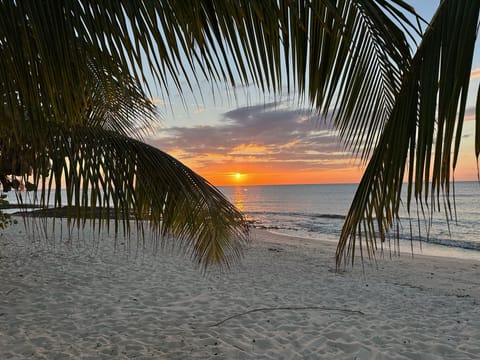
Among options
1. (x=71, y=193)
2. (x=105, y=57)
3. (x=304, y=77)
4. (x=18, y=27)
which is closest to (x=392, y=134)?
(x=304, y=77)

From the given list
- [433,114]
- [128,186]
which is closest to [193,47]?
[433,114]

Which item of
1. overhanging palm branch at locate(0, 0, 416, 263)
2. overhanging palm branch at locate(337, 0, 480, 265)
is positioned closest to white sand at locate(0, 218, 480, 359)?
overhanging palm branch at locate(0, 0, 416, 263)

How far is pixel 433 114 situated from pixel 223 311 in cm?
511

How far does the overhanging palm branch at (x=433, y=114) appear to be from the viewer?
835 mm

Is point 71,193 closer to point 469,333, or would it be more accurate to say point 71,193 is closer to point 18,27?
point 18,27

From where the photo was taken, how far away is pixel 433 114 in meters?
0.91

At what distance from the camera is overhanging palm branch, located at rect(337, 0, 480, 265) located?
0.84 metres

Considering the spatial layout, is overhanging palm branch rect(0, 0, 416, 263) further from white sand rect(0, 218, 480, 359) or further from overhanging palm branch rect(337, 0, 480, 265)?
white sand rect(0, 218, 480, 359)

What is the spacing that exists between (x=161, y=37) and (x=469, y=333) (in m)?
5.68

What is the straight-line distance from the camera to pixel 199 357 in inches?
159

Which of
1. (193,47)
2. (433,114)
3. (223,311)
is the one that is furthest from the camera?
(223,311)

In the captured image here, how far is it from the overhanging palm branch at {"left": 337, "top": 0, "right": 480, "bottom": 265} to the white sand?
3612mm

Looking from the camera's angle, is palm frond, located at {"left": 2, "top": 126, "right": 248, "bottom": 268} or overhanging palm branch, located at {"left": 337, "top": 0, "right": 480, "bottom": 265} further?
palm frond, located at {"left": 2, "top": 126, "right": 248, "bottom": 268}

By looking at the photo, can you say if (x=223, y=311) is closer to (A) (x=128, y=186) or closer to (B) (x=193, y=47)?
(A) (x=128, y=186)
